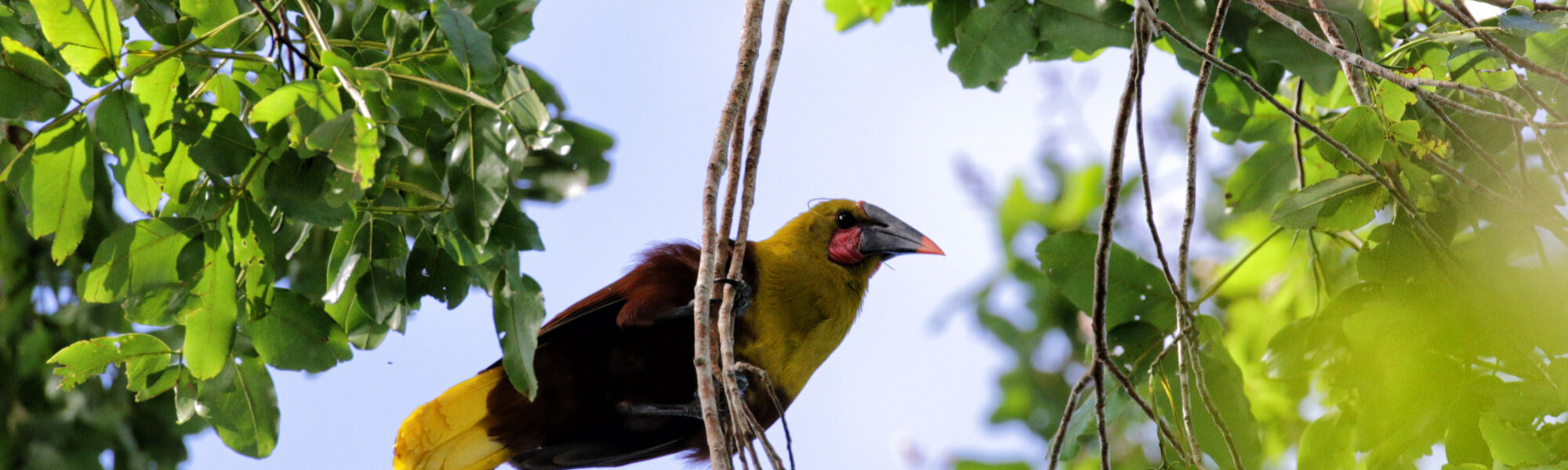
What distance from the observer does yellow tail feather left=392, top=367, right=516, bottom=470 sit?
286 centimetres

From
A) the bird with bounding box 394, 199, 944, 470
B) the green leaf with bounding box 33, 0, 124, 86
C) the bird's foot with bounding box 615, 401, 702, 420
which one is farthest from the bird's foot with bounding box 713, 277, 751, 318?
the green leaf with bounding box 33, 0, 124, 86

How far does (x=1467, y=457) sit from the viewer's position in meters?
1.82

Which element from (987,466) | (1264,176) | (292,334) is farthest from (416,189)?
(987,466)

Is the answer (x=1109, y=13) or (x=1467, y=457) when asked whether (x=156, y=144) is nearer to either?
(x=1109, y=13)

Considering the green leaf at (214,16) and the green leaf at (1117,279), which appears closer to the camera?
the green leaf at (214,16)

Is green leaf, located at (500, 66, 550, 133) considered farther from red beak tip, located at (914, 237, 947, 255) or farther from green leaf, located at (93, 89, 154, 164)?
red beak tip, located at (914, 237, 947, 255)

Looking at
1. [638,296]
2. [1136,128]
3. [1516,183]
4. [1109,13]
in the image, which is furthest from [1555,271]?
[638,296]

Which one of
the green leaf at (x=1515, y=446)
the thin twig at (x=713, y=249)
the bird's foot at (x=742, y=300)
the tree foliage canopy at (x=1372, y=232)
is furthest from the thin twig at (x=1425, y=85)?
the bird's foot at (x=742, y=300)

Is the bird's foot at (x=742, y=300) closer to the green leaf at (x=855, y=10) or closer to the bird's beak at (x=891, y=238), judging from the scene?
the bird's beak at (x=891, y=238)

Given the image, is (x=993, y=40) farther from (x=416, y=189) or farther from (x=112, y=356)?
(x=112, y=356)

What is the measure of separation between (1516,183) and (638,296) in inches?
76.6

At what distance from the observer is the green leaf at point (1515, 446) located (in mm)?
1673

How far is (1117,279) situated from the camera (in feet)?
7.89

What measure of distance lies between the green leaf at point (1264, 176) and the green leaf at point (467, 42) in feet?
7.19
